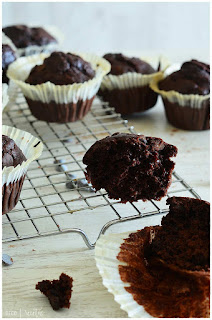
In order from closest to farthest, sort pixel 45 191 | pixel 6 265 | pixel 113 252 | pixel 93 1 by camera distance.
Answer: pixel 113 252
pixel 6 265
pixel 45 191
pixel 93 1

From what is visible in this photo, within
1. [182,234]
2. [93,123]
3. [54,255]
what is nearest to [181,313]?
[182,234]

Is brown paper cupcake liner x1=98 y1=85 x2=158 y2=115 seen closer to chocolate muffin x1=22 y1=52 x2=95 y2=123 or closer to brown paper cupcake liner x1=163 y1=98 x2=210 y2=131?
brown paper cupcake liner x1=163 y1=98 x2=210 y2=131

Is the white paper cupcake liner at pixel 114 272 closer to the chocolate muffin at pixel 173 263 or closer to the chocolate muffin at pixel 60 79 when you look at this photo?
the chocolate muffin at pixel 173 263

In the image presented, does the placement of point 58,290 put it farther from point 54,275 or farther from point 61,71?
point 61,71

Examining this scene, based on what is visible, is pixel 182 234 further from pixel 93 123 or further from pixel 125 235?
pixel 93 123

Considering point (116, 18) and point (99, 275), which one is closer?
point (99, 275)

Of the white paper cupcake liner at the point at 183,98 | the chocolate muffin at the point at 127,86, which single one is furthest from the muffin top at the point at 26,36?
the white paper cupcake liner at the point at 183,98
